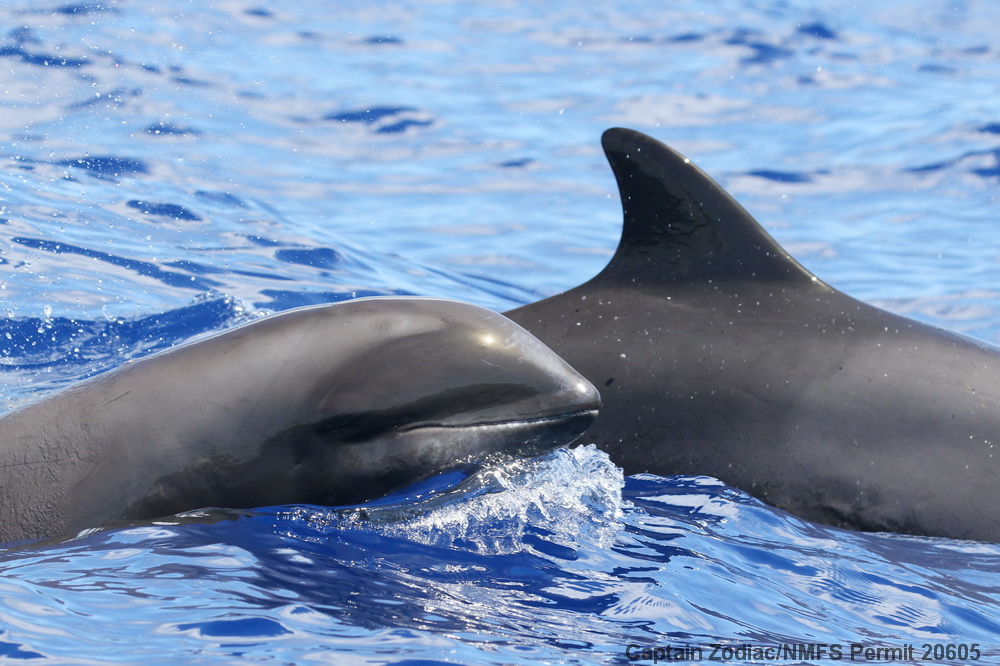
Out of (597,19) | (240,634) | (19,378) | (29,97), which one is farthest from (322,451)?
(597,19)

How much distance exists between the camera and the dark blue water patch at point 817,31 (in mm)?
27062

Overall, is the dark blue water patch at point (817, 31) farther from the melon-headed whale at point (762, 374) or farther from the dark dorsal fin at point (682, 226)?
the dark dorsal fin at point (682, 226)

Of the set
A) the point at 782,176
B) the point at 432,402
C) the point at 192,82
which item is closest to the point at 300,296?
the point at 432,402

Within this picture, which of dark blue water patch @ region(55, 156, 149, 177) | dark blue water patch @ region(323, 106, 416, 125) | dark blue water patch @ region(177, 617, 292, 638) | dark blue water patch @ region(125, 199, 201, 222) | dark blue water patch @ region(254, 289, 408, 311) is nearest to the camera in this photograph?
dark blue water patch @ region(177, 617, 292, 638)

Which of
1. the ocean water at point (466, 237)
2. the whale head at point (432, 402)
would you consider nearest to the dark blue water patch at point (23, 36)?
the ocean water at point (466, 237)

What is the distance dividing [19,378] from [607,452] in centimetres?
530

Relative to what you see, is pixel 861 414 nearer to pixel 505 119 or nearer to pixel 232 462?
pixel 232 462

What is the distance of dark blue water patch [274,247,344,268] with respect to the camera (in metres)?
13.6

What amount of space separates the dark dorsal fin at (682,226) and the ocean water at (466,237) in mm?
1257

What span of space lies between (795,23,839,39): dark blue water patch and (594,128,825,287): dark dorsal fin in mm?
21885

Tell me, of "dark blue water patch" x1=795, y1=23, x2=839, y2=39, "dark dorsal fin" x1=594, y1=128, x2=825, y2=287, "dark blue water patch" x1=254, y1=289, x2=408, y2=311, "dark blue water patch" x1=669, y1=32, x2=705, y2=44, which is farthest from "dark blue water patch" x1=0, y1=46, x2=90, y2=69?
"dark dorsal fin" x1=594, y1=128, x2=825, y2=287

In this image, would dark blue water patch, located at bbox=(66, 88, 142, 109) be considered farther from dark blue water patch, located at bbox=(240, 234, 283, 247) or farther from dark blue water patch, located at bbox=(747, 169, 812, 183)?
dark blue water patch, located at bbox=(747, 169, 812, 183)

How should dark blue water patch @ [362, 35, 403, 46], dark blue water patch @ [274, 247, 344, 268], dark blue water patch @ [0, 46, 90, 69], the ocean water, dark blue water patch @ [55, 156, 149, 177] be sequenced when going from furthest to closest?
dark blue water patch @ [362, 35, 403, 46], dark blue water patch @ [0, 46, 90, 69], dark blue water patch @ [55, 156, 149, 177], dark blue water patch @ [274, 247, 344, 268], the ocean water

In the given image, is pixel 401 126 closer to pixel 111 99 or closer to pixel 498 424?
pixel 111 99
